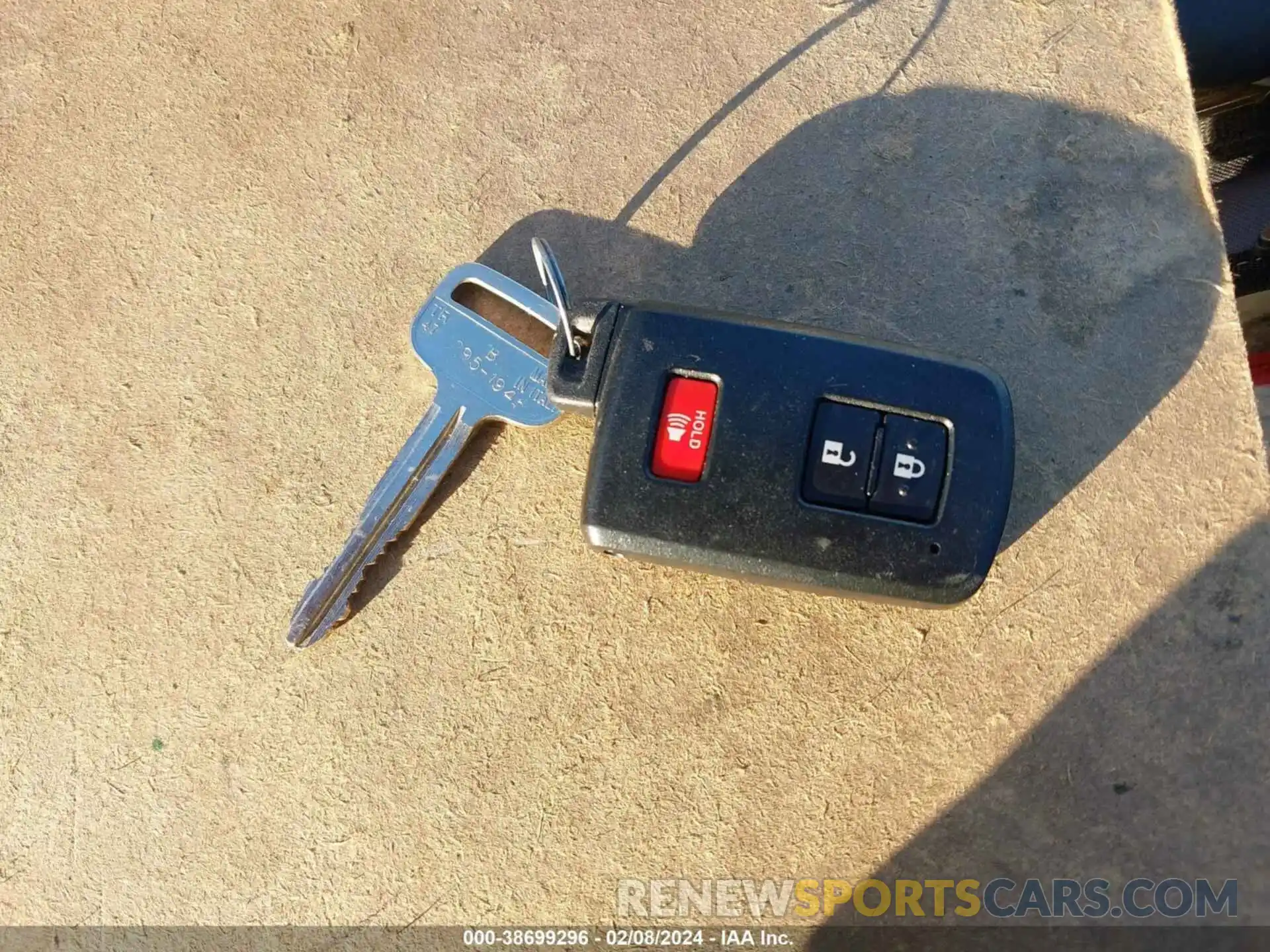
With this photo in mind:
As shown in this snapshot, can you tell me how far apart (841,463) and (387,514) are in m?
0.55

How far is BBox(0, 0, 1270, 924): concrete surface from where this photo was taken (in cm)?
95

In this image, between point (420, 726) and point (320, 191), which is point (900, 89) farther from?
point (420, 726)

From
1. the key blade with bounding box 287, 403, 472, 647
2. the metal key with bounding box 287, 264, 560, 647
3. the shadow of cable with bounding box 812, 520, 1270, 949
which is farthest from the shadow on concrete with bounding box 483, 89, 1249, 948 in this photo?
the key blade with bounding box 287, 403, 472, 647

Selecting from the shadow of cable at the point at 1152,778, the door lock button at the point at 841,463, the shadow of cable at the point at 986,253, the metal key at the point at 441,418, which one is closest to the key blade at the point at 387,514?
the metal key at the point at 441,418

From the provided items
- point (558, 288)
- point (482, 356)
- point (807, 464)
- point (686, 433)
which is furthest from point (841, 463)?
point (482, 356)

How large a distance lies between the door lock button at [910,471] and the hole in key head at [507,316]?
46cm

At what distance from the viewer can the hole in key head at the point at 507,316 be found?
104 centimetres

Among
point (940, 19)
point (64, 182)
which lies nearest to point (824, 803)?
point (940, 19)

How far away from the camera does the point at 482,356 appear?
39.1 inches

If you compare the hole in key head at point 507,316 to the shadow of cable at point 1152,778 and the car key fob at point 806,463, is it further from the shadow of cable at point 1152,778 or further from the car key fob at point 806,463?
the shadow of cable at point 1152,778

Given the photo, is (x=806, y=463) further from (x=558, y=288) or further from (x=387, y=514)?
(x=387, y=514)

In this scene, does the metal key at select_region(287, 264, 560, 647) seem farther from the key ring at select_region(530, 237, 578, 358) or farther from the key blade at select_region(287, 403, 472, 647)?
the key ring at select_region(530, 237, 578, 358)

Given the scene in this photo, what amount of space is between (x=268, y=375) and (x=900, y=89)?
2.95 ft

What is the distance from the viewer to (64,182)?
1.12 metres
